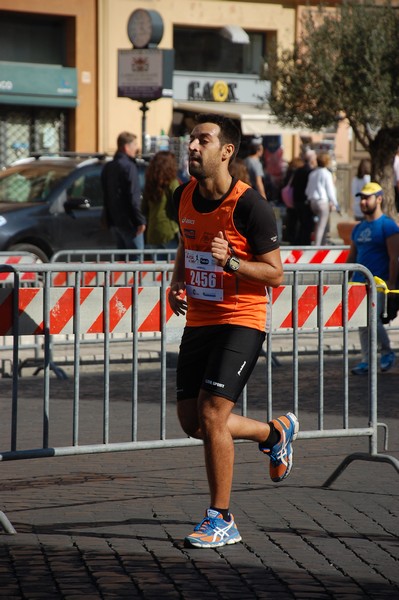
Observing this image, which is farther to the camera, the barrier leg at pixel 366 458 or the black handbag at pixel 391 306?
the black handbag at pixel 391 306

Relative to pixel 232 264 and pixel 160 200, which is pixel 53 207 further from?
pixel 232 264

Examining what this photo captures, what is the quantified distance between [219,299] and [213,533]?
101cm

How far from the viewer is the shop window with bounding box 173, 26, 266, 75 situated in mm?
32750

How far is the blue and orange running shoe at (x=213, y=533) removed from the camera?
20.3 ft

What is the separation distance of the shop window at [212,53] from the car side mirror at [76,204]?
1496 cm

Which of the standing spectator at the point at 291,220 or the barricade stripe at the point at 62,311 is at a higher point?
the barricade stripe at the point at 62,311

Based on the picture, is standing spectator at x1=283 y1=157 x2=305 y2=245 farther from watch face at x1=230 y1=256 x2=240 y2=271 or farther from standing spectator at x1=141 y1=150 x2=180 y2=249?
watch face at x1=230 y1=256 x2=240 y2=271

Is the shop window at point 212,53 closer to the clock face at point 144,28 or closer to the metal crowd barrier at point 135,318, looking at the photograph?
the clock face at point 144,28

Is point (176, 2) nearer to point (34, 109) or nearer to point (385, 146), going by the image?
point (34, 109)

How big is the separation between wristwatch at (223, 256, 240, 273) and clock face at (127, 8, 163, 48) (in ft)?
50.9

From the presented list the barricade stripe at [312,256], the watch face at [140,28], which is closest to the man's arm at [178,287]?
the barricade stripe at [312,256]

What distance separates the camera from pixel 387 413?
34.1 feet

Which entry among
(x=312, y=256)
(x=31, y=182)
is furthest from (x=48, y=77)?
(x=312, y=256)

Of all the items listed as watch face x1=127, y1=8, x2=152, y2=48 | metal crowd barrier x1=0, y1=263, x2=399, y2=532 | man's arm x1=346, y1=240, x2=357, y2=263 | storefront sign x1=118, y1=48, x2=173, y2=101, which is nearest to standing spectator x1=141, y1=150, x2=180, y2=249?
man's arm x1=346, y1=240, x2=357, y2=263
